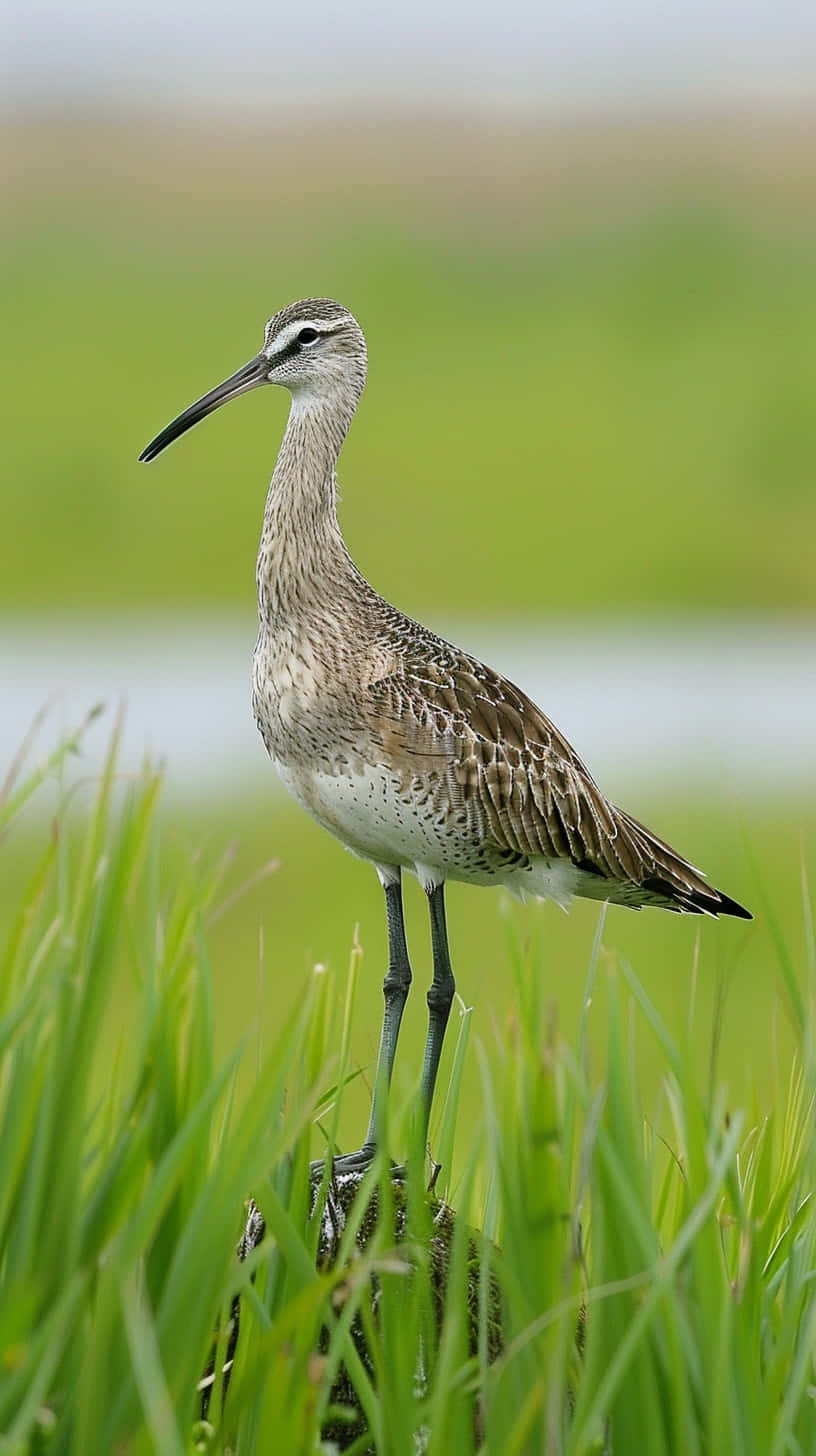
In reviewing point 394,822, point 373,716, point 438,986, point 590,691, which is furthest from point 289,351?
point 590,691

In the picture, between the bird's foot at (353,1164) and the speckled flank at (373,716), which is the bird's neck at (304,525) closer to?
the speckled flank at (373,716)

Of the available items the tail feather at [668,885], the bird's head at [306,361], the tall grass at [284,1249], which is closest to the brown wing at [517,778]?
the tail feather at [668,885]

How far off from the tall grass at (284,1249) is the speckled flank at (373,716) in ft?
3.60

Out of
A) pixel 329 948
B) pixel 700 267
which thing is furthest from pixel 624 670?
pixel 329 948

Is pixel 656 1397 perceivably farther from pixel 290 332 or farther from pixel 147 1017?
pixel 290 332

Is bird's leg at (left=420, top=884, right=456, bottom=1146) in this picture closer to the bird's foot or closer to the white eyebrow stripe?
the bird's foot

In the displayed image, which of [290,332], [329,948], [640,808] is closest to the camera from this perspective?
[290,332]

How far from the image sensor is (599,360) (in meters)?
20.9

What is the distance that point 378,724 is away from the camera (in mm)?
4109

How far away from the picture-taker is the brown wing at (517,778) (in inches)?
164

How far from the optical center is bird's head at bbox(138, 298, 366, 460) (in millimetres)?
4223

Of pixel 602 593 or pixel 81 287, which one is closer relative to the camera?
pixel 602 593

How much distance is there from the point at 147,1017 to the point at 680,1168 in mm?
910

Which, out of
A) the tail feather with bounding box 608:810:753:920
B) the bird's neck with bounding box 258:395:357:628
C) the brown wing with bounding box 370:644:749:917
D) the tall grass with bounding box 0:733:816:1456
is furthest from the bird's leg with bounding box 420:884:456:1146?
the tall grass with bounding box 0:733:816:1456
